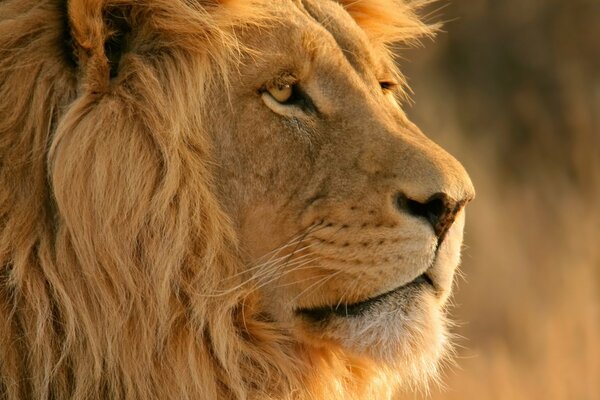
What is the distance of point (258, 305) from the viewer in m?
3.39

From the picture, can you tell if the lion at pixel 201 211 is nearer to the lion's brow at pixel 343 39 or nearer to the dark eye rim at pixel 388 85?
the lion's brow at pixel 343 39

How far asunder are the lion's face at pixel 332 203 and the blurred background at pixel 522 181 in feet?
6.24

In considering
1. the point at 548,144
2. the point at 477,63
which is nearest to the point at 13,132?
the point at 548,144

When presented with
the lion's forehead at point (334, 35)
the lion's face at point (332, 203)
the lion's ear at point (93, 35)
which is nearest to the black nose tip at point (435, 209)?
the lion's face at point (332, 203)

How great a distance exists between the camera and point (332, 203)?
3291 millimetres

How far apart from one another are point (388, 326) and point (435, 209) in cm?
35

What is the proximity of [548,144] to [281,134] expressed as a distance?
27.1 ft

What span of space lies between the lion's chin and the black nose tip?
164mm

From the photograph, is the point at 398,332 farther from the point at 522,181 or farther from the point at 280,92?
the point at 522,181

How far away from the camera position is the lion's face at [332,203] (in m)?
3.21

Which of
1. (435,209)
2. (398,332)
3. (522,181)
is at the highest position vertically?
(435,209)

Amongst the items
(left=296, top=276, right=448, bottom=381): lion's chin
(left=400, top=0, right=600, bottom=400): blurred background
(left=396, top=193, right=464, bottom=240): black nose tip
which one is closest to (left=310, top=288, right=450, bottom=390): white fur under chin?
(left=296, top=276, right=448, bottom=381): lion's chin

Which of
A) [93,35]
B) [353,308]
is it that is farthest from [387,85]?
[93,35]

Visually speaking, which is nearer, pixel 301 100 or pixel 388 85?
pixel 301 100
